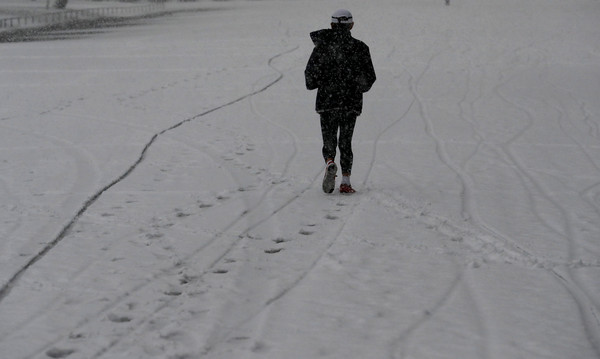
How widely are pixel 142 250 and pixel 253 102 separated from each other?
8.36 meters

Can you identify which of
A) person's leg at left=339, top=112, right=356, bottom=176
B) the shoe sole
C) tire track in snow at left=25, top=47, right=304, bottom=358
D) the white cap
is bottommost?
tire track in snow at left=25, top=47, right=304, bottom=358

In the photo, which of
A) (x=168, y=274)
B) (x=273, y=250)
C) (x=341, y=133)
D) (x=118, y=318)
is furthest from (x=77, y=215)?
(x=341, y=133)

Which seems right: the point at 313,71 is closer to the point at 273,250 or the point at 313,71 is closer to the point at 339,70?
the point at 339,70

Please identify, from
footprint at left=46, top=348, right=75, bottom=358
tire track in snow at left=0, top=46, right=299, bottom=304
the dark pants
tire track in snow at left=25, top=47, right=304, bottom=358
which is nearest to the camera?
footprint at left=46, top=348, right=75, bottom=358

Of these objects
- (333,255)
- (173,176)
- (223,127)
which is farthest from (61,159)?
(333,255)

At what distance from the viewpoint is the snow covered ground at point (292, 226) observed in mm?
4102

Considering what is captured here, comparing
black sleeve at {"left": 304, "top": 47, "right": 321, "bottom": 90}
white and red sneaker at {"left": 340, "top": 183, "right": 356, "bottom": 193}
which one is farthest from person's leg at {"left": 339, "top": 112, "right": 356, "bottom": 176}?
black sleeve at {"left": 304, "top": 47, "right": 321, "bottom": 90}

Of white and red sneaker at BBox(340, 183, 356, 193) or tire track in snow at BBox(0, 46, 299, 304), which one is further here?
white and red sneaker at BBox(340, 183, 356, 193)

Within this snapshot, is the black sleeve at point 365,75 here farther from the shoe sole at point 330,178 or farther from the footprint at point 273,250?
the footprint at point 273,250

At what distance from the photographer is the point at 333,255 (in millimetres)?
5398

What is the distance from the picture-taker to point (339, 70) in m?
6.99

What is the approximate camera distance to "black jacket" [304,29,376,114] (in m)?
6.93

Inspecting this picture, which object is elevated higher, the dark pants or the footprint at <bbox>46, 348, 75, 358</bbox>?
the dark pants

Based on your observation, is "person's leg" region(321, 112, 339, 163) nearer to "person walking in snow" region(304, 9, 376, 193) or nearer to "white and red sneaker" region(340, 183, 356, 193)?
"person walking in snow" region(304, 9, 376, 193)
